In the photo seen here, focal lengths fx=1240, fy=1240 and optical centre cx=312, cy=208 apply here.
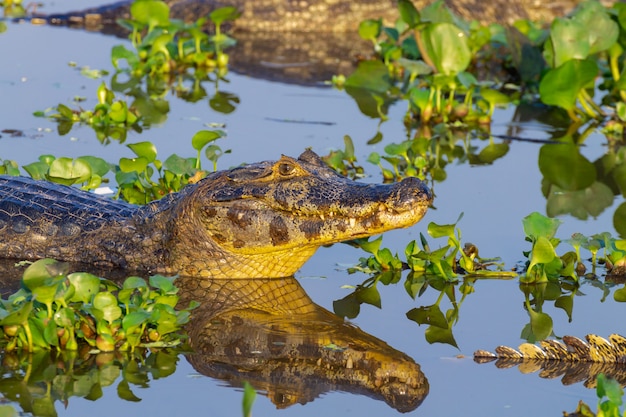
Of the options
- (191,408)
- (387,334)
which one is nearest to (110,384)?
(191,408)

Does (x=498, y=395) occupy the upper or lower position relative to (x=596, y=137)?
upper

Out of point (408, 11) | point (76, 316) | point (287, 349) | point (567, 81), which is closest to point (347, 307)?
point (287, 349)

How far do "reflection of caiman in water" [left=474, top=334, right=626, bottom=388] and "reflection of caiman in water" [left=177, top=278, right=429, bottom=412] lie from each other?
0.40 meters

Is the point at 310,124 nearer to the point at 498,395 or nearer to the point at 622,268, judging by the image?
the point at 622,268

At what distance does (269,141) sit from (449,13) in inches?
96.0

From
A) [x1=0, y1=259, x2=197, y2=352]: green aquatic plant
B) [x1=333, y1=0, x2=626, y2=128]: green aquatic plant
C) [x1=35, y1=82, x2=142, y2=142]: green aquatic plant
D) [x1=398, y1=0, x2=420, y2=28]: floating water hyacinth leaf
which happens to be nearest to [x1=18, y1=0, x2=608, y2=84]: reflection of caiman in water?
[x1=333, y1=0, x2=626, y2=128]: green aquatic plant

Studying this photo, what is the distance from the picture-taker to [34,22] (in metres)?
14.2

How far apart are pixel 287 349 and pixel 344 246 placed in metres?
1.83

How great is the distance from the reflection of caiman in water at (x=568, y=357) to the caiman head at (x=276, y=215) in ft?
3.01

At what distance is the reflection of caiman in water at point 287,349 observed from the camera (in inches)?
186

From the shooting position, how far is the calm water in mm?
4609

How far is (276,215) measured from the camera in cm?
589

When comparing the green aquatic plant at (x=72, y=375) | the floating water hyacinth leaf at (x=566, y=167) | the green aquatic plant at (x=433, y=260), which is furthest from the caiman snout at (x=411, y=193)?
the floating water hyacinth leaf at (x=566, y=167)

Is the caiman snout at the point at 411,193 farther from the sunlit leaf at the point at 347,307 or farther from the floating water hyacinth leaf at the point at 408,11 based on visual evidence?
the floating water hyacinth leaf at the point at 408,11
